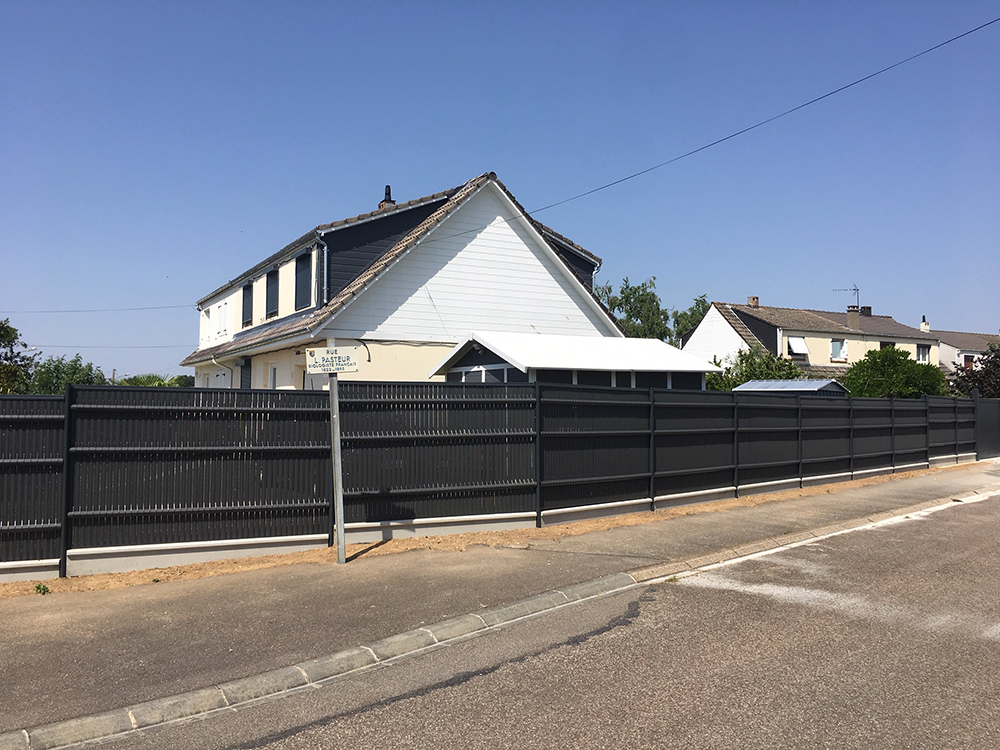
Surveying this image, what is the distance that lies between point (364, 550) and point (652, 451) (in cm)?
530

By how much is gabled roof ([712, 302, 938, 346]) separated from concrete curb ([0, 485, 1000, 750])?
115 ft

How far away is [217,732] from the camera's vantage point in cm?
452

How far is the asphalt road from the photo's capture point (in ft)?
14.3

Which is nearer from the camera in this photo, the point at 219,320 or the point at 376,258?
the point at 376,258

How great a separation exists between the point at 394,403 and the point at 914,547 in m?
7.46

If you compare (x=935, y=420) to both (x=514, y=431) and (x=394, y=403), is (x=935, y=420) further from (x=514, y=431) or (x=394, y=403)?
(x=394, y=403)

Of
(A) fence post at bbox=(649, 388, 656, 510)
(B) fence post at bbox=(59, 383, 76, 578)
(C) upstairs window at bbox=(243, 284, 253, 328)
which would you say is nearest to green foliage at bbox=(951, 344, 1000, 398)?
(A) fence post at bbox=(649, 388, 656, 510)

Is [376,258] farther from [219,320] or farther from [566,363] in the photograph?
[219,320]

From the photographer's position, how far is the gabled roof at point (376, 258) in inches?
665

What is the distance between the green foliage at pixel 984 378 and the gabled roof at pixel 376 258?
2124 centimetres

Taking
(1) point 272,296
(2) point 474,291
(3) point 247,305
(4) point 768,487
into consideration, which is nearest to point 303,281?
(1) point 272,296

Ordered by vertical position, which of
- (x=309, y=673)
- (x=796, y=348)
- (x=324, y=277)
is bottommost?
(x=309, y=673)

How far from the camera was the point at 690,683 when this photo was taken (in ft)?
16.8

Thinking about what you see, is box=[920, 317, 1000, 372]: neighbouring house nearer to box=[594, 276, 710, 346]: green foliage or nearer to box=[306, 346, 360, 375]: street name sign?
box=[594, 276, 710, 346]: green foliage
